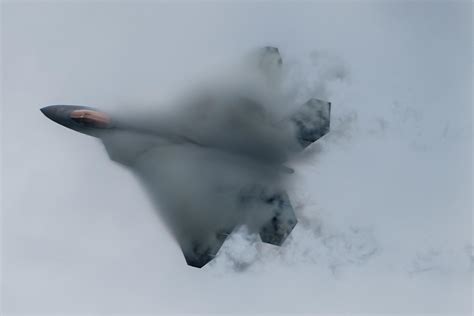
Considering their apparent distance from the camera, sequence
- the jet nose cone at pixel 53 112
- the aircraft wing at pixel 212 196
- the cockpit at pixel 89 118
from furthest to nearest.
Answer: the aircraft wing at pixel 212 196 → the jet nose cone at pixel 53 112 → the cockpit at pixel 89 118

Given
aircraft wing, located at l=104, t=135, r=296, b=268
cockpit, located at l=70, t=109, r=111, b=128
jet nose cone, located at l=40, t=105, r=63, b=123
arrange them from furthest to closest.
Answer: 1. aircraft wing, located at l=104, t=135, r=296, b=268
2. jet nose cone, located at l=40, t=105, r=63, b=123
3. cockpit, located at l=70, t=109, r=111, b=128

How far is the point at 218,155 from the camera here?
48562mm

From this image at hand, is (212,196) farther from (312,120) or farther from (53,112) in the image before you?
(53,112)

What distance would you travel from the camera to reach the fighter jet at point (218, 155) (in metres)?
47.8

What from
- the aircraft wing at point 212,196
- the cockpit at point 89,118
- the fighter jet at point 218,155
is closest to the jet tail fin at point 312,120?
the fighter jet at point 218,155

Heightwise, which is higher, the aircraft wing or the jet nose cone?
the jet nose cone

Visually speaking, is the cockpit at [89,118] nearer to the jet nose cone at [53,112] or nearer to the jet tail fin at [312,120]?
the jet nose cone at [53,112]

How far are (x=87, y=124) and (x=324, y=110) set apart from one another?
20958 mm

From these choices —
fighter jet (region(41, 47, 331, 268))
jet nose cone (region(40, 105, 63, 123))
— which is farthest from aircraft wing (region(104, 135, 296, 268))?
jet nose cone (region(40, 105, 63, 123))

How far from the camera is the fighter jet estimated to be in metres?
47.8

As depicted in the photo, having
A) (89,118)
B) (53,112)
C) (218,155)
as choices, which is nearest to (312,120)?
(218,155)

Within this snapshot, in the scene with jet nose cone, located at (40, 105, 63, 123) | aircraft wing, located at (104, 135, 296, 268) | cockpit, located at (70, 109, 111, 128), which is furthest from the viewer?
aircraft wing, located at (104, 135, 296, 268)

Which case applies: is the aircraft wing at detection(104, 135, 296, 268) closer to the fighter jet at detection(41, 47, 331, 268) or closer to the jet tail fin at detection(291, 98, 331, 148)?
the fighter jet at detection(41, 47, 331, 268)

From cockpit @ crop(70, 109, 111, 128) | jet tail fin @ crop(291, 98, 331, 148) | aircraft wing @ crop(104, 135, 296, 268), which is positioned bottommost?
aircraft wing @ crop(104, 135, 296, 268)
